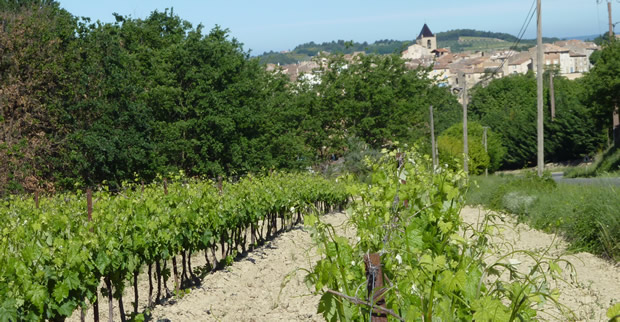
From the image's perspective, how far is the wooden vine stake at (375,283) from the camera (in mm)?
3414

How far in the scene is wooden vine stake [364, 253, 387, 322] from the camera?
3.41 meters

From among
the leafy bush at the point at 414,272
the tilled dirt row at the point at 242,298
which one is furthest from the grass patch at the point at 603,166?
the leafy bush at the point at 414,272

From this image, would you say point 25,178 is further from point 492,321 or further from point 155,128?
point 492,321

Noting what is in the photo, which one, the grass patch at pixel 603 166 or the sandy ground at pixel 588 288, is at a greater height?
the sandy ground at pixel 588 288

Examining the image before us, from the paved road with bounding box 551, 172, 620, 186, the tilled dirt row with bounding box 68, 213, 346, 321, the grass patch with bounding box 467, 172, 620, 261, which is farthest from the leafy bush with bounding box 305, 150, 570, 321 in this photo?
the paved road with bounding box 551, 172, 620, 186

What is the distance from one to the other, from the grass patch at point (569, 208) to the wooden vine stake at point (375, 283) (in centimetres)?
453

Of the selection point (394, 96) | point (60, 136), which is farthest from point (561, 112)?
point (60, 136)

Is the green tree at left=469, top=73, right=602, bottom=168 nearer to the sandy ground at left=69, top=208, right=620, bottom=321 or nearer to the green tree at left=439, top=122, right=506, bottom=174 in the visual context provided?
the green tree at left=439, top=122, right=506, bottom=174

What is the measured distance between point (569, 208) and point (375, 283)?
12011 millimetres

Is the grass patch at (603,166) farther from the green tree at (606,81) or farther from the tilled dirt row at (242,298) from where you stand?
the tilled dirt row at (242,298)

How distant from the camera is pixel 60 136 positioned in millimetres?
28828

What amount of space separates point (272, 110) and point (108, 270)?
1164 inches

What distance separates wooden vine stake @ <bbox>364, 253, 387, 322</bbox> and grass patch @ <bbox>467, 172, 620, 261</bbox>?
453 centimetres

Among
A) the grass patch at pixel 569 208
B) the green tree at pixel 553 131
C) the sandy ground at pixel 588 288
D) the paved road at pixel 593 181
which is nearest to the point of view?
the sandy ground at pixel 588 288
